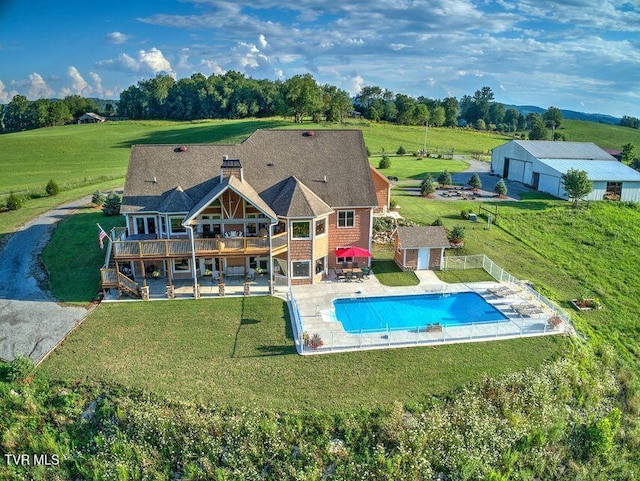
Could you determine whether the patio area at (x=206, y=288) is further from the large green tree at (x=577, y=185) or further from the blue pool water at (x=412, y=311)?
the large green tree at (x=577, y=185)

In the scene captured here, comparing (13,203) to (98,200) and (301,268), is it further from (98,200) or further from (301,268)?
(301,268)

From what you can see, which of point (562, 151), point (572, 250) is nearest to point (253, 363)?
point (572, 250)

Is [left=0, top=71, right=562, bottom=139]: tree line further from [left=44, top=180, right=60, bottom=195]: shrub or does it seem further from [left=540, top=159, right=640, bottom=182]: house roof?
[left=44, top=180, right=60, bottom=195]: shrub

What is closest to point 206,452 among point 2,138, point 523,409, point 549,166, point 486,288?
point 523,409

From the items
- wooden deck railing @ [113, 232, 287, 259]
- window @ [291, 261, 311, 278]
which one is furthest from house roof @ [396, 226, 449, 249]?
wooden deck railing @ [113, 232, 287, 259]

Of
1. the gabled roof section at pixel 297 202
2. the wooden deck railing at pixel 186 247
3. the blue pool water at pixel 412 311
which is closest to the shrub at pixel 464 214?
the blue pool water at pixel 412 311

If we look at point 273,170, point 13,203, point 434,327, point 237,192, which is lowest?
point 434,327

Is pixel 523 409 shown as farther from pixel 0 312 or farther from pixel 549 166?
pixel 549 166
